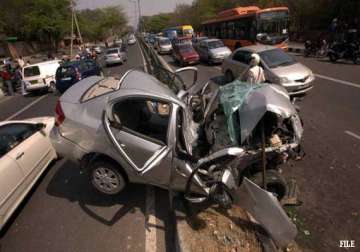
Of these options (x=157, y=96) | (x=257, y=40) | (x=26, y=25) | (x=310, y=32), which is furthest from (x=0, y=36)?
(x=157, y=96)

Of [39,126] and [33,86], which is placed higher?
[39,126]

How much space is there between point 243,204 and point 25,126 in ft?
14.8

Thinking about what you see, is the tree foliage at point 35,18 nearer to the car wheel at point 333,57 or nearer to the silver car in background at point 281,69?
the car wheel at point 333,57

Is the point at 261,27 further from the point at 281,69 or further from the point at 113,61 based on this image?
the point at 113,61

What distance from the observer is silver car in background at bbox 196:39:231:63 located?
18.8m

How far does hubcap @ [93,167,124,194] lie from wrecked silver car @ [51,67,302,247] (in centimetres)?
2

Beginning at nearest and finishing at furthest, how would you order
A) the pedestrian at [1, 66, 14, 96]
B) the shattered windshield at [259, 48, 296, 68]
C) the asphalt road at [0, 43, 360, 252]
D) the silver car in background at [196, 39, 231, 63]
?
the asphalt road at [0, 43, 360, 252] → the shattered windshield at [259, 48, 296, 68] → the pedestrian at [1, 66, 14, 96] → the silver car in background at [196, 39, 231, 63]

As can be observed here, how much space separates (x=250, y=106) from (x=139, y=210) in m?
2.37

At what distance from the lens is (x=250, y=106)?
421cm

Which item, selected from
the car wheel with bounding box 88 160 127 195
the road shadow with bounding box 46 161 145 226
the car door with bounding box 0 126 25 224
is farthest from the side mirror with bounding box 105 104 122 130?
the car door with bounding box 0 126 25 224

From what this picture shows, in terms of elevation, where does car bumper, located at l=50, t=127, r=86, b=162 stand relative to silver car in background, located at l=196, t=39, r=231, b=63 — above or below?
below

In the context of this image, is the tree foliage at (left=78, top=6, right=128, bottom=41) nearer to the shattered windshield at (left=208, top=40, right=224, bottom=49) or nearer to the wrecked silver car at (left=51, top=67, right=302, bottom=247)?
the shattered windshield at (left=208, top=40, right=224, bottom=49)

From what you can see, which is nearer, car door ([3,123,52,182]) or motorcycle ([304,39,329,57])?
car door ([3,123,52,182])

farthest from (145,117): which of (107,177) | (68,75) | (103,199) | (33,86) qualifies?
(33,86)
